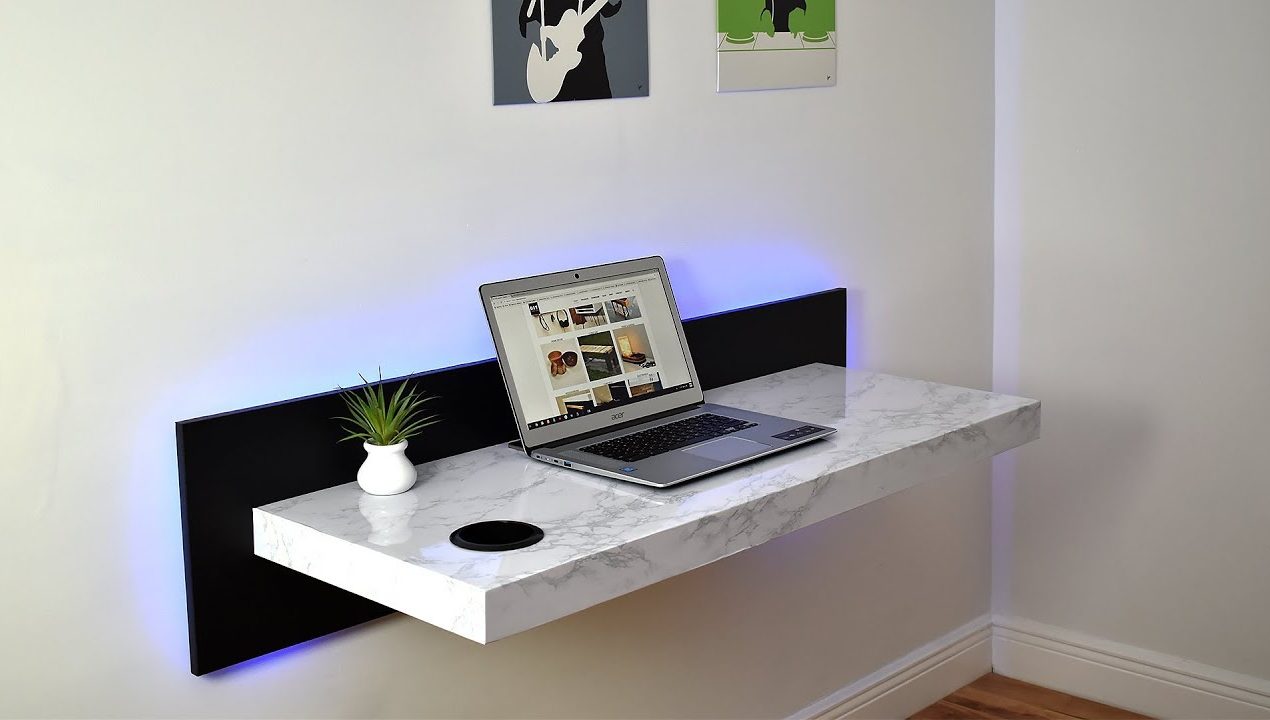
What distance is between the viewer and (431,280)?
1.95 meters

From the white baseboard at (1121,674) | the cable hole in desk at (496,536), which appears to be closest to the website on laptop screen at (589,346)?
the cable hole in desk at (496,536)

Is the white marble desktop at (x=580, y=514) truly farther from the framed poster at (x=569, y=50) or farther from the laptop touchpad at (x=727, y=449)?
the framed poster at (x=569, y=50)

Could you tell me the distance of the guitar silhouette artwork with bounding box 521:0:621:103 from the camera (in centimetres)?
203

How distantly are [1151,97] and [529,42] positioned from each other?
59.6 inches

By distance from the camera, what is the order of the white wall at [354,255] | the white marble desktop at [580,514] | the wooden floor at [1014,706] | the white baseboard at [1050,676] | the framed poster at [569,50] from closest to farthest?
the white marble desktop at [580,514], the white wall at [354,255], the framed poster at [569,50], the white baseboard at [1050,676], the wooden floor at [1014,706]

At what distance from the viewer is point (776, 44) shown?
96.0 inches

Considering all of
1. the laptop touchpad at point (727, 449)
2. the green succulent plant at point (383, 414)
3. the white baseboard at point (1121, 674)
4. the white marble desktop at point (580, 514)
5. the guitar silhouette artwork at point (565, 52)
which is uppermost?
the guitar silhouette artwork at point (565, 52)

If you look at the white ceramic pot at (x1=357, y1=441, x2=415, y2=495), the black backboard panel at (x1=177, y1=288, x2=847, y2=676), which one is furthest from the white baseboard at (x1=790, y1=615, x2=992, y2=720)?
the white ceramic pot at (x1=357, y1=441, x2=415, y2=495)

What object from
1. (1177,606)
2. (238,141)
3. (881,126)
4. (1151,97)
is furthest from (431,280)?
(1177,606)

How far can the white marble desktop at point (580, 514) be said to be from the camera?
1451 millimetres

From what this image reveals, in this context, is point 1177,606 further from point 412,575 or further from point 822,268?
point 412,575

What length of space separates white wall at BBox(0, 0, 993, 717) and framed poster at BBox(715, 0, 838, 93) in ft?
Result: 0.13

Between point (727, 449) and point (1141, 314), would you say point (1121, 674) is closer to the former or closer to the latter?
point (1141, 314)

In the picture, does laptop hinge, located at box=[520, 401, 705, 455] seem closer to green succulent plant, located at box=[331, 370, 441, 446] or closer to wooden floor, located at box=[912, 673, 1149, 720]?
green succulent plant, located at box=[331, 370, 441, 446]
